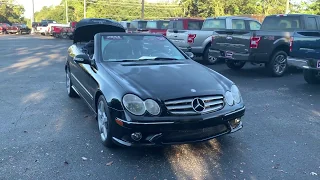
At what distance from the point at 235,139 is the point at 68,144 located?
238 centimetres

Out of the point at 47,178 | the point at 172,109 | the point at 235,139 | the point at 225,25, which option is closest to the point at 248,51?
the point at 225,25

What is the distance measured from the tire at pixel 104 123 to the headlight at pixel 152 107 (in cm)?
56

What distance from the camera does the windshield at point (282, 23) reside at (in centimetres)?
1030

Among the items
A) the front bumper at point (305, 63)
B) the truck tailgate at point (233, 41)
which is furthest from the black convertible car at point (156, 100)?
the truck tailgate at point (233, 41)

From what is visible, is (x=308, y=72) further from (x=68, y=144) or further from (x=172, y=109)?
(x=68, y=144)

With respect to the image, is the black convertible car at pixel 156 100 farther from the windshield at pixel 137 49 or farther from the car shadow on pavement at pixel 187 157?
the car shadow on pavement at pixel 187 157

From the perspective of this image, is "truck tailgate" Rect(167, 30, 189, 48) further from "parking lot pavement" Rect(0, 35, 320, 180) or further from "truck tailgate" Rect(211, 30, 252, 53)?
"parking lot pavement" Rect(0, 35, 320, 180)

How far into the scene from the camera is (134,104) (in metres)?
3.95

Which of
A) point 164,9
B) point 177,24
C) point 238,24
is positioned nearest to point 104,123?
point 238,24

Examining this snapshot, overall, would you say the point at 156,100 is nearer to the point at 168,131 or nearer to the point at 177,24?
the point at 168,131

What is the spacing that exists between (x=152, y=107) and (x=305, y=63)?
5405 millimetres

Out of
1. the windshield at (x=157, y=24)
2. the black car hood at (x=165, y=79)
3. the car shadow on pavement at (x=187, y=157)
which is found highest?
the windshield at (x=157, y=24)

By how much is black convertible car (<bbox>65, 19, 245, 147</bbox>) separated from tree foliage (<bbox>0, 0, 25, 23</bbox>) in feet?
231

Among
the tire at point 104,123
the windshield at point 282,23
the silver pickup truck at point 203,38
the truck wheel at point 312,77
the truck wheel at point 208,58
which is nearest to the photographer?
the tire at point 104,123
